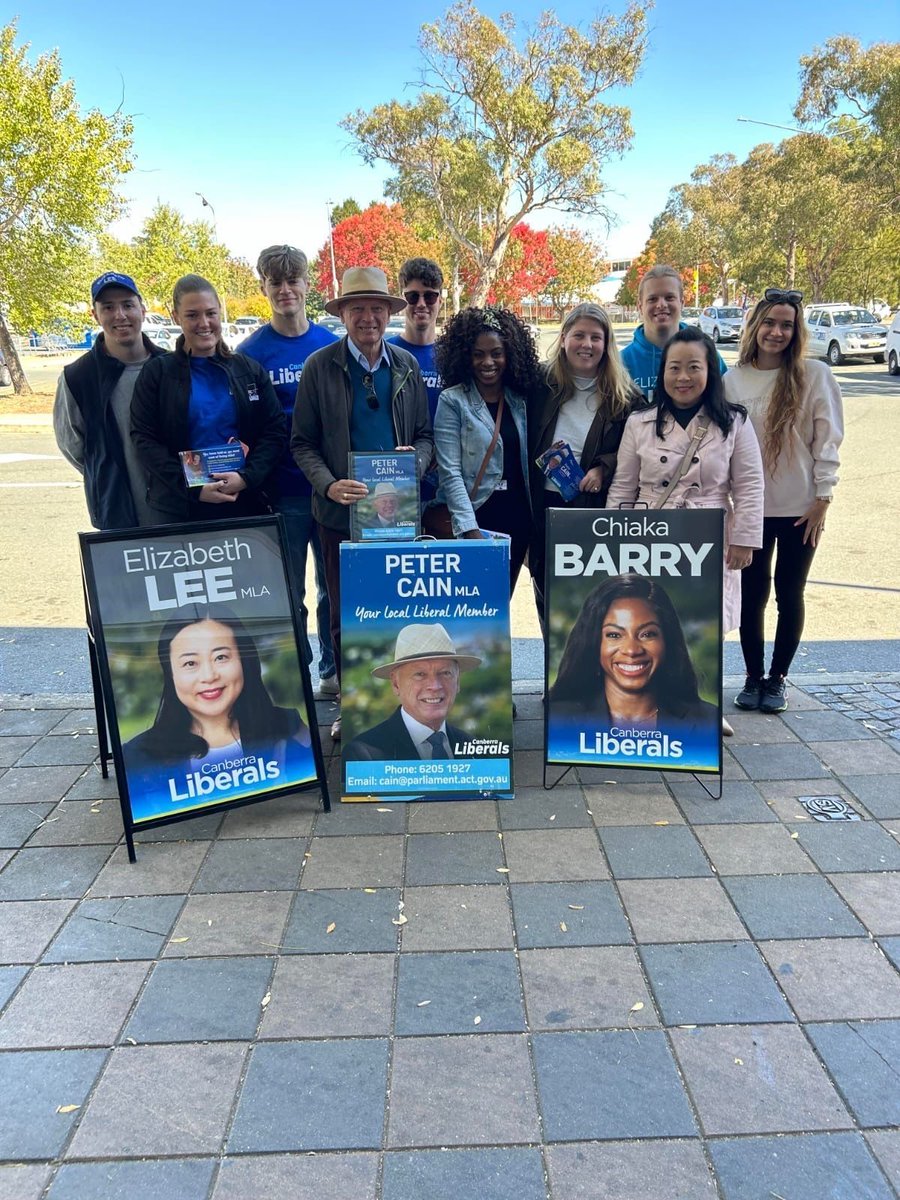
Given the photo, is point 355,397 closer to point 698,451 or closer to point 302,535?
point 302,535

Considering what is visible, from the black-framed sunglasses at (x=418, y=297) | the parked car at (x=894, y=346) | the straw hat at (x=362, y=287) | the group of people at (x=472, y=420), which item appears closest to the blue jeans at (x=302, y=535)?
the group of people at (x=472, y=420)

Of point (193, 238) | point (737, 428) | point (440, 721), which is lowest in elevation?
point (440, 721)

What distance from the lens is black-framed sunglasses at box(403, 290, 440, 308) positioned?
4199 mm

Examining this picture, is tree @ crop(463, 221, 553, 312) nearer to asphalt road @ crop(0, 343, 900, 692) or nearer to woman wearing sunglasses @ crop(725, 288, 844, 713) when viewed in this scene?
asphalt road @ crop(0, 343, 900, 692)

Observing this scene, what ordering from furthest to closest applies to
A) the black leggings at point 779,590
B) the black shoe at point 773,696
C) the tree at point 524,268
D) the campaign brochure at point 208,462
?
the tree at point 524,268, the black shoe at point 773,696, the black leggings at point 779,590, the campaign brochure at point 208,462

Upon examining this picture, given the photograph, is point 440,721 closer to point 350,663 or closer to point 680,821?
point 350,663

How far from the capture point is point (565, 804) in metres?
3.52

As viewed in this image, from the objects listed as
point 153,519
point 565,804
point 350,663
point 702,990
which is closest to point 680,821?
point 565,804

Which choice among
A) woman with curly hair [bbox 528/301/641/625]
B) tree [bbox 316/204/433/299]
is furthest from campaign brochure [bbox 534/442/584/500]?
tree [bbox 316/204/433/299]

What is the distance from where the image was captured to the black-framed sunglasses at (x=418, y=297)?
4199mm

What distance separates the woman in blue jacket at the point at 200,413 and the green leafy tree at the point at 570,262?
50633 mm

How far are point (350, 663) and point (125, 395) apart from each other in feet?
5.35

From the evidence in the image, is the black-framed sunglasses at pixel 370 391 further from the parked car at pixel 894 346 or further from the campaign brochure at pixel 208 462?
the parked car at pixel 894 346

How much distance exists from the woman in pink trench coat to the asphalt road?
176 cm
